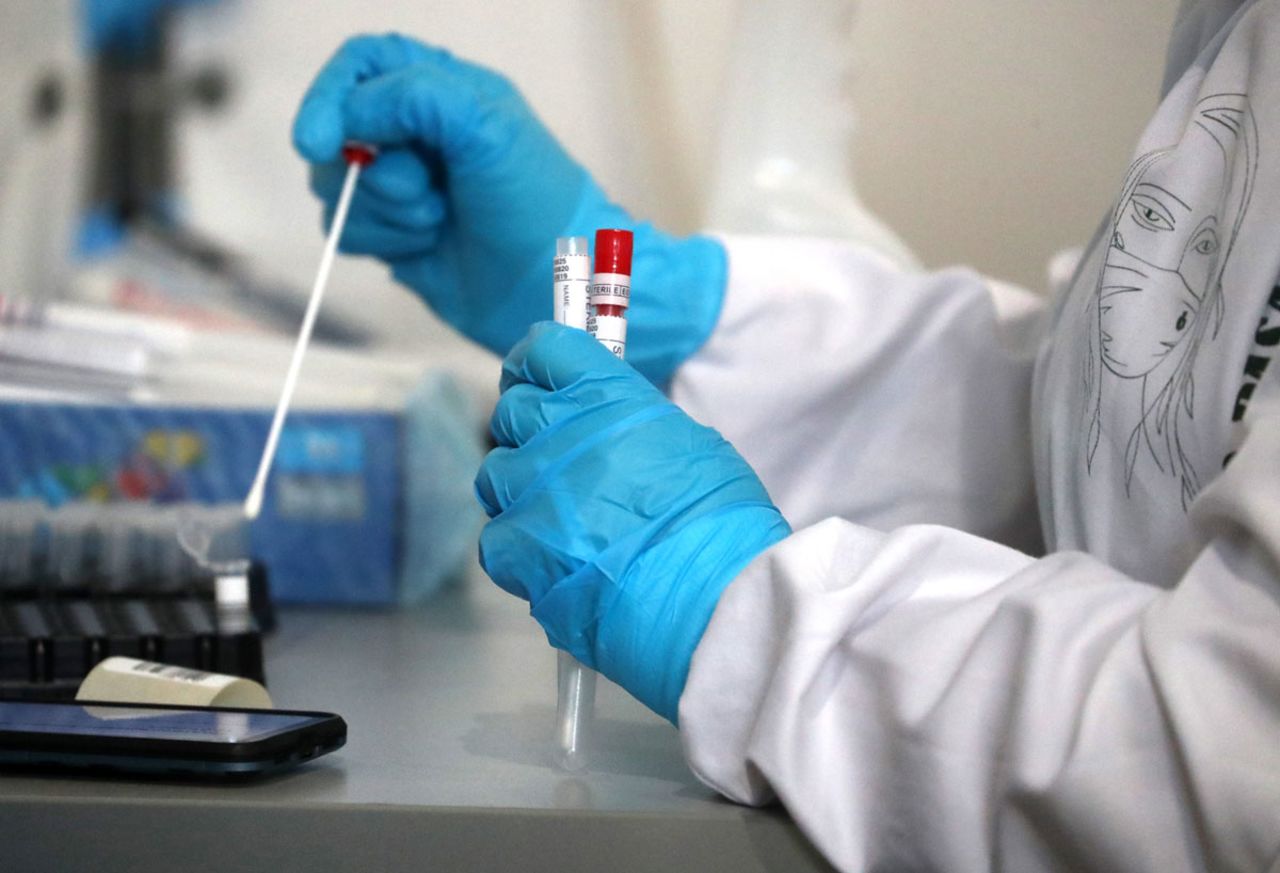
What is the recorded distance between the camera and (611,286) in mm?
622

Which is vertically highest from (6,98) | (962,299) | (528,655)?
(6,98)

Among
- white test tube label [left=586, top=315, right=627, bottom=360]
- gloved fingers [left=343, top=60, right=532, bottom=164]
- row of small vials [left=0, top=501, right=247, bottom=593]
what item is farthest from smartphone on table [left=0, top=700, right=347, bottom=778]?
gloved fingers [left=343, top=60, right=532, bottom=164]

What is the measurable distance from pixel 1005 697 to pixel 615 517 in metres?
0.19

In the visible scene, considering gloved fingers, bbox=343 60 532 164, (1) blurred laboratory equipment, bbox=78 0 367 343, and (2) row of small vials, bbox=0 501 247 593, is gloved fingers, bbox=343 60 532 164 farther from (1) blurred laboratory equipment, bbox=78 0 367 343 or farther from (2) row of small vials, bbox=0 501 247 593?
(1) blurred laboratory equipment, bbox=78 0 367 343

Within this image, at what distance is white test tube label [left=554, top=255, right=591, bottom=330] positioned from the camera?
62 cm

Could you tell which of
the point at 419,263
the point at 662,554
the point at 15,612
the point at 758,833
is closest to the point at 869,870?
the point at 758,833

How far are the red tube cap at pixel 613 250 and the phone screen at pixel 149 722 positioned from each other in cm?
27

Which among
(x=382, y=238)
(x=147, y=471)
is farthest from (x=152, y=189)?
(x=382, y=238)

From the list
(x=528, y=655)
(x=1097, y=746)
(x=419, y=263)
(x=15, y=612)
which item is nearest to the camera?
(x=1097, y=746)

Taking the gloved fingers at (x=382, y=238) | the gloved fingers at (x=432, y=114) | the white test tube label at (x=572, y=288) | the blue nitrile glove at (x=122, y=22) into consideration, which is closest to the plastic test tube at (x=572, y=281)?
the white test tube label at (x=572, y=288)

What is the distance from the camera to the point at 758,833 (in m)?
0.48

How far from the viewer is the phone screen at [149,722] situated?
507mm

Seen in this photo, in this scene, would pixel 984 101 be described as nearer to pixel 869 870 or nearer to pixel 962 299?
pixel 962 299

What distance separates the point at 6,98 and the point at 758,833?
5.36 ft
